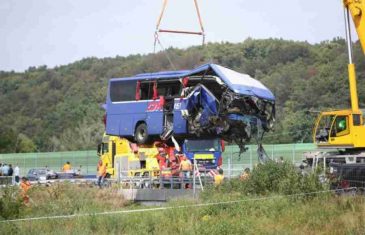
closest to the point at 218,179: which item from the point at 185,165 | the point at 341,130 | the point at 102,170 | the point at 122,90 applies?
the point at 185,165

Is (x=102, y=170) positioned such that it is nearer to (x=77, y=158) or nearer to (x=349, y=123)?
(x=349, y=123)

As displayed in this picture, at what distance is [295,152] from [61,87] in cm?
8862

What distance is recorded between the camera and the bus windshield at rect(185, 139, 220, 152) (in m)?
27.9

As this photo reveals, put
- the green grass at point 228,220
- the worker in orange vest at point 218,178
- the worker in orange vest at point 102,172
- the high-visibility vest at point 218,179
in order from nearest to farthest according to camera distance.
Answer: the green grass at point 228,220 < the worker in orange vest at point 218,178 < the high-visibility vest at point 218,179 < the worker in orange vest at point 102,172

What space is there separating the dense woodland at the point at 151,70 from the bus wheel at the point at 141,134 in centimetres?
1969

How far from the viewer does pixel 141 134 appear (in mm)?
28984

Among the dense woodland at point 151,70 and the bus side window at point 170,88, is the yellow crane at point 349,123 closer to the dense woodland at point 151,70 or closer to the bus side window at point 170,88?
the bus side window at point 170,88

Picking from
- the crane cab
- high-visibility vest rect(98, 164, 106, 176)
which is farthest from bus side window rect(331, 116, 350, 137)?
high-visibility vest rect(98, 164, 106, 176)

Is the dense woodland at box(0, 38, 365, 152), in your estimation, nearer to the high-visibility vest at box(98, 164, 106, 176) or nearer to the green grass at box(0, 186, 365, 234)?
the high-visibility vest at box(98, 164, 106, 176)

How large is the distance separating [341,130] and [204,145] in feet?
19.4

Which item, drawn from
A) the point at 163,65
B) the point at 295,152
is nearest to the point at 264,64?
the point at 163,65

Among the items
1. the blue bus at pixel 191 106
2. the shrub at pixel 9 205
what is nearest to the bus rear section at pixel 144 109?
the blue bus at pixel 191 106

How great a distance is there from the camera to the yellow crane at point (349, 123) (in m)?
25.4

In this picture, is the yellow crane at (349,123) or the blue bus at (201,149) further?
the blue bus at (201,149)
